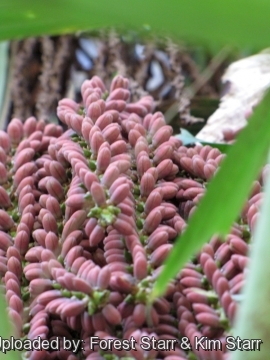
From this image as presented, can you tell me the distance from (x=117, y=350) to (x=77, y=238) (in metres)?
0.09

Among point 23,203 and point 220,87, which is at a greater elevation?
point 220,87

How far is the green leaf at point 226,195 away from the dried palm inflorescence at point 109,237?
0.22 ft

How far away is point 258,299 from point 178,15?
16 cm

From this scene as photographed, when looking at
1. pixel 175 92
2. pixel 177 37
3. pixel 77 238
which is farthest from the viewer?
pixel 175 92

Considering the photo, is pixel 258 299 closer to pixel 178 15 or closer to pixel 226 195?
pixel 226 195

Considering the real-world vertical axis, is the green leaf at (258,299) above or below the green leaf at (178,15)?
below

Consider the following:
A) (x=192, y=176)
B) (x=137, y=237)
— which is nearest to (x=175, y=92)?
(x=192, y=176)

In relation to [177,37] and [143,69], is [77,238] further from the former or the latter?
[143,69]

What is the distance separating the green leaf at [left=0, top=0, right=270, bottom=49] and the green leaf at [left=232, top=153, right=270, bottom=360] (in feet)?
0.31

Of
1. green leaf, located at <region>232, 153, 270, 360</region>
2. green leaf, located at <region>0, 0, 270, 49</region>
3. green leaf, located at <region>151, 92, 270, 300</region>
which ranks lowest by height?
green leaf, located at <region>232, 153, 270, 360</region>

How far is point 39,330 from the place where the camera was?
416mm

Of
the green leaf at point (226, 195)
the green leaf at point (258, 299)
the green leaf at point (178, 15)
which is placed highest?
the green leaf at point (178, 15)

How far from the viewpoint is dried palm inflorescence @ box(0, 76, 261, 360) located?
1.32 ft

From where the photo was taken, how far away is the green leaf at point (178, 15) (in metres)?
0.33
